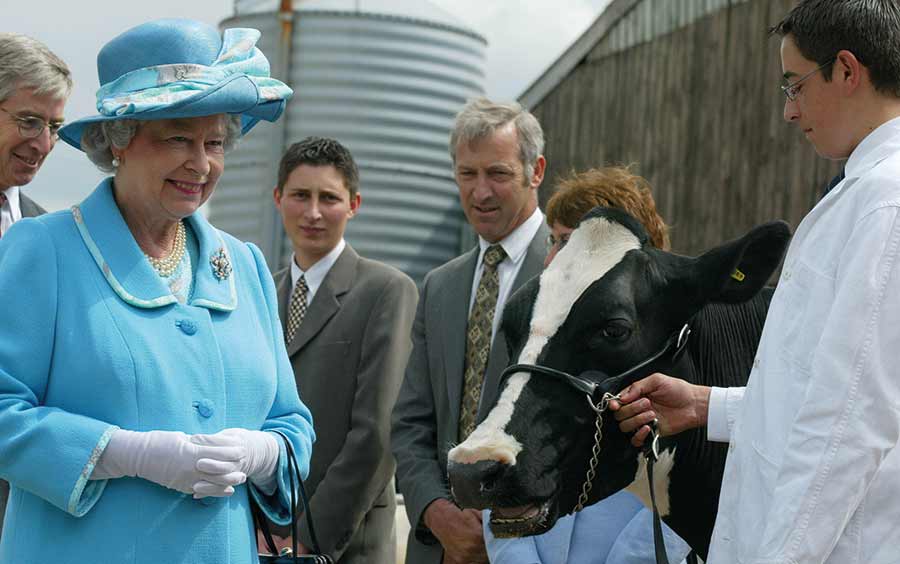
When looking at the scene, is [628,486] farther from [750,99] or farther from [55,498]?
[750,99]

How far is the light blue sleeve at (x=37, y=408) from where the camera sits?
2.76 m

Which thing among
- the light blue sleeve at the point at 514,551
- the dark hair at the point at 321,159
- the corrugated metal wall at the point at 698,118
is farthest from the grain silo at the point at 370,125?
the light blue sleeve at the point at 514,551

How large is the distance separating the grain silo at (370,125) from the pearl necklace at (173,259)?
32.9 ft

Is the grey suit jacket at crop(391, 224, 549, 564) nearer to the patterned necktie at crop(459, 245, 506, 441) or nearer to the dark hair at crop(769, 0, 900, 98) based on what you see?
the patterned necktie at crop(459, 245, 506, 441)

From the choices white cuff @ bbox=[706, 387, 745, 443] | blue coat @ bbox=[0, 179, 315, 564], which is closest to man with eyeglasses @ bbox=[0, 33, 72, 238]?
blue coat @ bbox=[0, 179, 315, 564]

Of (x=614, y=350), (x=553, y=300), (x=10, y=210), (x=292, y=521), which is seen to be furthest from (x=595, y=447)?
(x=10, y=210)

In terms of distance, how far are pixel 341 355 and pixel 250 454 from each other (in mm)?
2056

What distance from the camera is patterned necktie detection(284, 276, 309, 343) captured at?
521 centimetres

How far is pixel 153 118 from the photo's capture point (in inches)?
116

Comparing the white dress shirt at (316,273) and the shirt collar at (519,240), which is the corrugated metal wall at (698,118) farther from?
Result: the shirt collar at (519,240)

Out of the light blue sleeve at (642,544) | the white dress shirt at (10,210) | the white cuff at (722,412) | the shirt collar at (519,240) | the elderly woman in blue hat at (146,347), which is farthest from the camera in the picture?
the shirt collar at (519,240)

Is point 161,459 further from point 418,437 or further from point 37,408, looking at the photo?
point 418,437

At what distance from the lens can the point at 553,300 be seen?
3.32 metres

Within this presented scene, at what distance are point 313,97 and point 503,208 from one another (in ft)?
31.0
